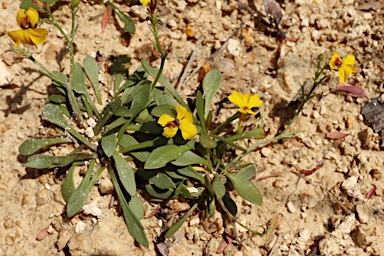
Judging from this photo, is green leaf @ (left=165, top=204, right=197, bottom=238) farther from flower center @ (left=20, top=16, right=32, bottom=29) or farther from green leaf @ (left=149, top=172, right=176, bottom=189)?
flower center @ (left=20, top=16, right=32, bottom=29)

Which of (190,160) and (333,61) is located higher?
(333,61)

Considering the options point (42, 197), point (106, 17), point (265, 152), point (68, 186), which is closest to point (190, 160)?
point (265, 152)

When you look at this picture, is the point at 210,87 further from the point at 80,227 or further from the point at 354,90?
the point at 80,227

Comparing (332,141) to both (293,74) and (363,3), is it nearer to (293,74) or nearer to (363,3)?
(293,74)

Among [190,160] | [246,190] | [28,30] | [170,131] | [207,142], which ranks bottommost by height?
[246,190]

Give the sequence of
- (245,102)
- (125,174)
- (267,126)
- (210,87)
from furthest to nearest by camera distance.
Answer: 1. (267,126)
2. (210,87)
3. (125,174)
4. (245,102)

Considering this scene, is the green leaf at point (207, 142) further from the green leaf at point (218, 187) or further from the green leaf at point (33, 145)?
the green leaf at point (33, 145)
